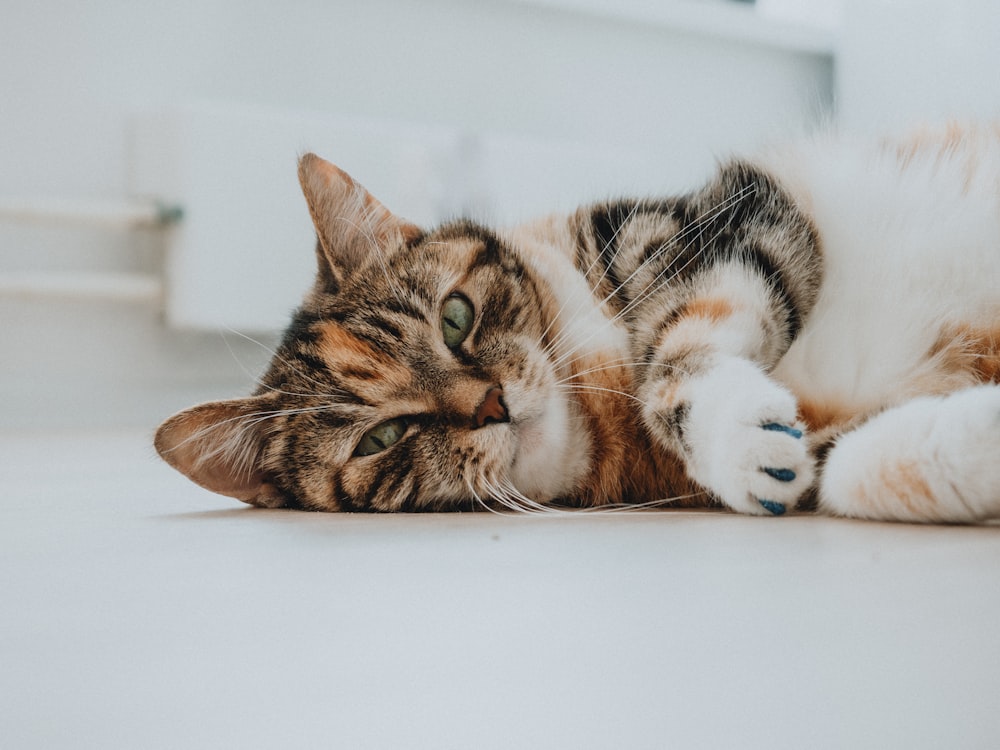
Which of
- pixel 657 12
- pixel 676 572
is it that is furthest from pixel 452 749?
pixel 657 12

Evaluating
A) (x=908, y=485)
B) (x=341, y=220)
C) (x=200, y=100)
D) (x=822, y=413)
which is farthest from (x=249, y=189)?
(x=908, y=485)

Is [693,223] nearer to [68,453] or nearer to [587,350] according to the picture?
[587,350]

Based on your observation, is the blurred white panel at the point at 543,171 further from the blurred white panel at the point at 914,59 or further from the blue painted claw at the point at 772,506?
the blue painted claw at the point at 772,506

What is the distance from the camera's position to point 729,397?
2.70ft

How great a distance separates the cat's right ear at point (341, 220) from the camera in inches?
44.1

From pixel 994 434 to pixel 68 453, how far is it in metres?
1.75

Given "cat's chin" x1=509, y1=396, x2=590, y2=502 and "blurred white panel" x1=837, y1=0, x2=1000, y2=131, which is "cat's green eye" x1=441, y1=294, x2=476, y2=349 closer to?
"cat's chin" x1=509, y1=396, x2=590, y2=502

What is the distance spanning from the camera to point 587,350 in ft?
3.46

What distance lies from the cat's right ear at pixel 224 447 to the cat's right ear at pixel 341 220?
0.22m

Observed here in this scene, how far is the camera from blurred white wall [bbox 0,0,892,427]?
2496 mm

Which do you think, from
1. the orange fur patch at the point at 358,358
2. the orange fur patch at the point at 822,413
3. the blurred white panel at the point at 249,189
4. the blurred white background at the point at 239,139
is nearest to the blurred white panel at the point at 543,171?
the blurred white background at the point at 239,139

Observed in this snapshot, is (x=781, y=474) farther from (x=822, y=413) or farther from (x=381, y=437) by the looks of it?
(x=381, y=437)

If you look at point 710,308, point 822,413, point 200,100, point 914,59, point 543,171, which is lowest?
point 822,413

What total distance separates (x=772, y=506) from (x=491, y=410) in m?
0.31
